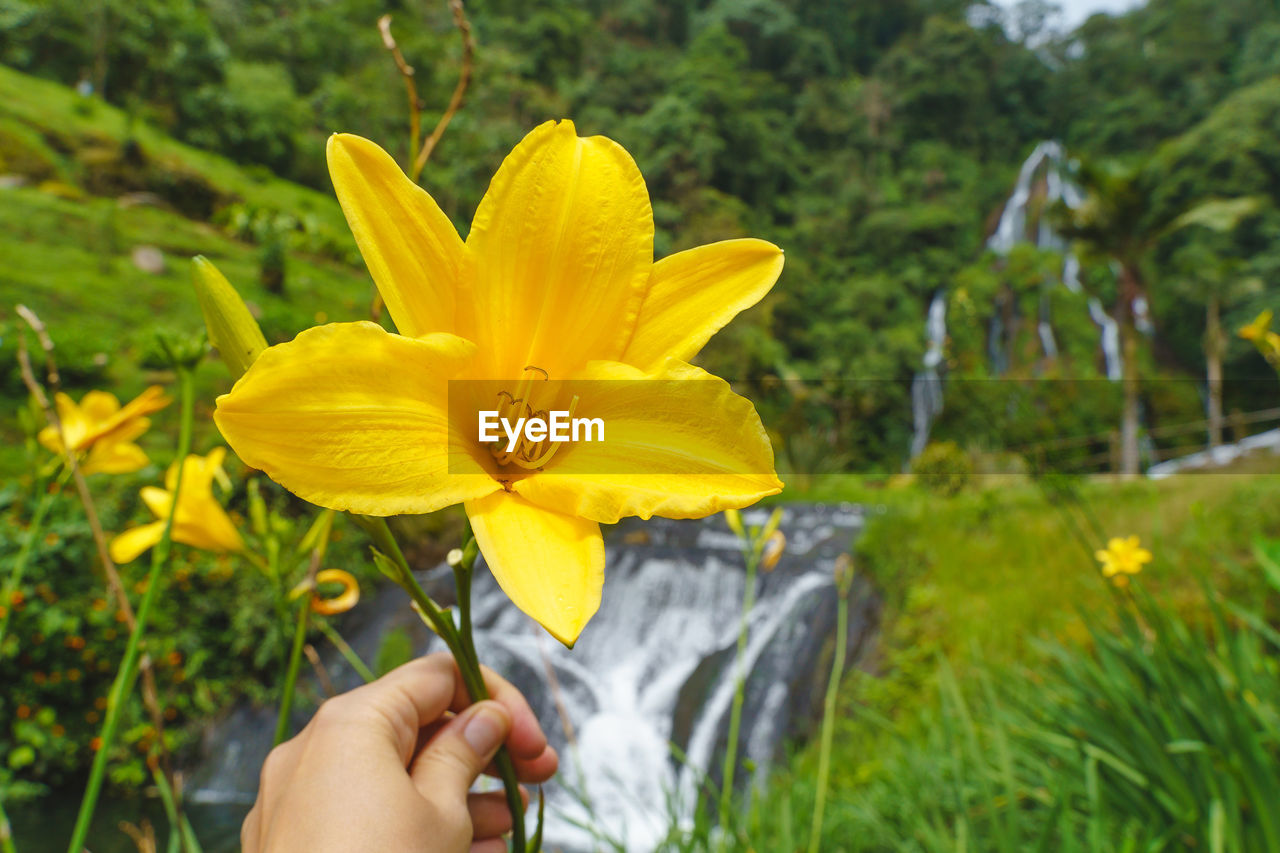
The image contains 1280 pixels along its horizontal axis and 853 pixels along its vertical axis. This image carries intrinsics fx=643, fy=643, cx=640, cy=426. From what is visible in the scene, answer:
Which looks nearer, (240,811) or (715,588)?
(240,811)

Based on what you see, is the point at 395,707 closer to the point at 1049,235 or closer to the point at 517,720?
the point at 517,720

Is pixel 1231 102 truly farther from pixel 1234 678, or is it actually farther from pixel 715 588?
pixel 1234 678

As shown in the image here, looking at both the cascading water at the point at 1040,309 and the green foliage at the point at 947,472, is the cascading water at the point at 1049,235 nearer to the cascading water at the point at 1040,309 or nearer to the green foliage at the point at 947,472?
the cascading water at the point at 1040,309

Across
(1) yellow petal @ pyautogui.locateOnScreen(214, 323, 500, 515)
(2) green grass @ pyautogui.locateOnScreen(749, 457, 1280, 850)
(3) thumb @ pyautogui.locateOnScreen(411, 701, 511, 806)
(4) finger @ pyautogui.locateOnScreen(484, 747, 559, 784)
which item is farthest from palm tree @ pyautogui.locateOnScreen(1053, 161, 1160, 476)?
(1) yellow petal @ pyautogui.locateOnScreen(214, 323, 500, 515)

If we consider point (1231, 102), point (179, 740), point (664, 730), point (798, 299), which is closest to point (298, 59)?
point (798, 299)

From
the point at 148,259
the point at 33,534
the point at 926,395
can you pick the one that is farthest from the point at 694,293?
the point at 926,395

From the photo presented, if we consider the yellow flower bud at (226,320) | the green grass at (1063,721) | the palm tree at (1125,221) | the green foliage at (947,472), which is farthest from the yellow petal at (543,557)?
the palm tree at (1125,221)

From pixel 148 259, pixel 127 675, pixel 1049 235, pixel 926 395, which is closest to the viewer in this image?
pixel 127 675
